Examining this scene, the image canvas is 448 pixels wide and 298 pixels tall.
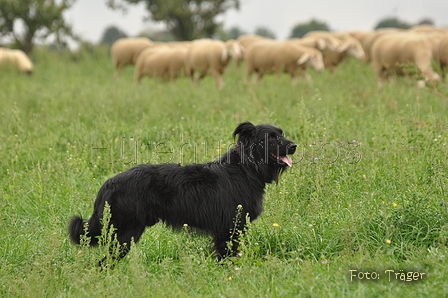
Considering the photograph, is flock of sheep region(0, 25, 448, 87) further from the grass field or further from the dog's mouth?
the dog's mouth

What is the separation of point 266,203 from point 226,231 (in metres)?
0.99

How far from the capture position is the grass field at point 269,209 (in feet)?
11.7

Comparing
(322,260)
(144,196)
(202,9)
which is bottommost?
(322,260)

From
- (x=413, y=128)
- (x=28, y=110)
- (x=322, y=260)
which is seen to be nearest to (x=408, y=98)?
(x=413, y=128)

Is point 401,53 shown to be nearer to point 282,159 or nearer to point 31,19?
point 282,159

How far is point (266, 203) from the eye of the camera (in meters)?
5.18

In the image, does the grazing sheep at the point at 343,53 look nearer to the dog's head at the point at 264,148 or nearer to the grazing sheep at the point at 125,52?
the grazing sheep at the point at 125,52

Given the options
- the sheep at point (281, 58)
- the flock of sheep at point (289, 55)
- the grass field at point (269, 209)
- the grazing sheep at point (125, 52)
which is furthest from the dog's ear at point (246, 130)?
the grazing sheep at point (125, 52)

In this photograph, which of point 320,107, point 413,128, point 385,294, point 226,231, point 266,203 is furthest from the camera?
point 320,107

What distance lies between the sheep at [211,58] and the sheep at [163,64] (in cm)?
44

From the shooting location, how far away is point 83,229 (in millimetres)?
4203

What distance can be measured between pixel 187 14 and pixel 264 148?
2604 cm

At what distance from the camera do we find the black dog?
4.09 meters

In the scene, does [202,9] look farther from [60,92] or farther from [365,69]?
[60,92]
